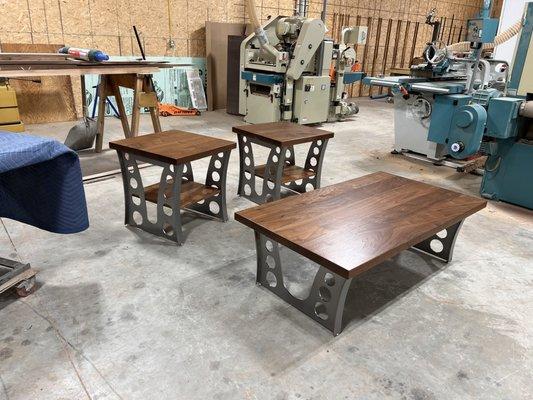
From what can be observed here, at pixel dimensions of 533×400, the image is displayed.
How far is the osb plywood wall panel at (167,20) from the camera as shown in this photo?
16.6 feet

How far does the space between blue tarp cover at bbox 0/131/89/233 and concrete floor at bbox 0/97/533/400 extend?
439 mm

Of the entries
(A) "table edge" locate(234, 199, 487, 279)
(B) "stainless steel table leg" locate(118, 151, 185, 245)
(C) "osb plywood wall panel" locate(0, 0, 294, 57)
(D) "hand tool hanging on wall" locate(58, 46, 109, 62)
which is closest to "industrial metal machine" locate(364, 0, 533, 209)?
(A) "table edge" locate(234, 199, 487, 279)

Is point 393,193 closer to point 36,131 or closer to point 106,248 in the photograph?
point 106,248

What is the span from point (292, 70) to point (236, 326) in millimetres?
4095

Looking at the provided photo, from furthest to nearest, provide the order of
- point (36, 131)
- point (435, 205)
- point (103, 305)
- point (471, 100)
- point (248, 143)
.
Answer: point (36, 131)
point (471, 100)
point (248, 143)
point (435, 205)
point (103, 305)

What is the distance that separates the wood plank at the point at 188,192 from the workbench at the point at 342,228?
707mm

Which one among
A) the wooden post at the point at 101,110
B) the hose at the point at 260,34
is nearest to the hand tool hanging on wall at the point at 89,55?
the wooden post at the point at 101,110

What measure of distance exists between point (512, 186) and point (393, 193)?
1627mm

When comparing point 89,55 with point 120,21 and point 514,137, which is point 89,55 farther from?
point 514,137

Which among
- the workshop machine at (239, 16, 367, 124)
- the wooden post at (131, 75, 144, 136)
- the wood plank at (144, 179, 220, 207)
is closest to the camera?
the wood plank at (144, 179, 220, 207)

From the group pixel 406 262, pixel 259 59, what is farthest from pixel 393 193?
pixel 259 59

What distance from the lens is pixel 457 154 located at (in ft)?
10.3

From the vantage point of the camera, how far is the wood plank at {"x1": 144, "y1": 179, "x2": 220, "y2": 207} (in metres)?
2.47

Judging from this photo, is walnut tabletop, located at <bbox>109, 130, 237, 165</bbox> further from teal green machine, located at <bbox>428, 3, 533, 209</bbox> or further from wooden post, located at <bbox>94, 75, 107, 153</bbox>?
teal green machine, located at <bbox>428, 3, 533, 209</bbox>
